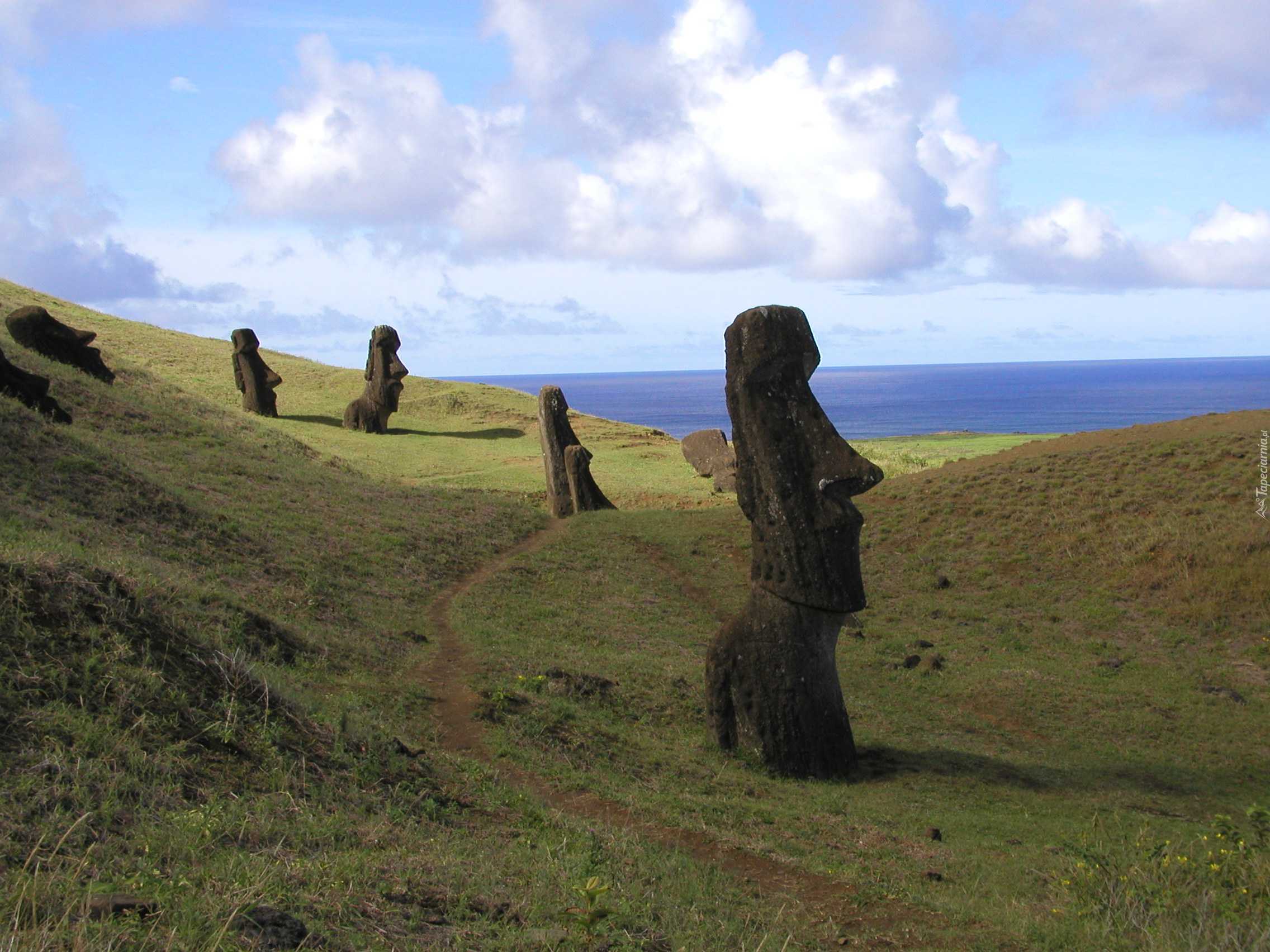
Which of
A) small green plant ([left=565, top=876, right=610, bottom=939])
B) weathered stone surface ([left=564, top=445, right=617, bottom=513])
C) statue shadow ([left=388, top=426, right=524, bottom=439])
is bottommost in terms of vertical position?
small green plant ([left=565, top=876, right=610, bottom=939])

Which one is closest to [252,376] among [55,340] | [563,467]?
[55,340]

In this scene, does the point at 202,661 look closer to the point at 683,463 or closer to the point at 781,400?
the point at 781,400

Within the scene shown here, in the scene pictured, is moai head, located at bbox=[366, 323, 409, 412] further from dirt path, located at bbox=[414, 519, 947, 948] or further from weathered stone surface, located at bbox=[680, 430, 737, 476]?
dirt path, located at bbox=[414, 519, 947, 948]

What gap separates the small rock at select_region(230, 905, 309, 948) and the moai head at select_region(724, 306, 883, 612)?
317 inches

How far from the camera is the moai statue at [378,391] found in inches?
1494

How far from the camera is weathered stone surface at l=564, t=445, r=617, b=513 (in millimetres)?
26000

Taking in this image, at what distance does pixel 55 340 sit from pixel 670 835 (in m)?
25.7

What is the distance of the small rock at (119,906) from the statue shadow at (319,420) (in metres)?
36.1

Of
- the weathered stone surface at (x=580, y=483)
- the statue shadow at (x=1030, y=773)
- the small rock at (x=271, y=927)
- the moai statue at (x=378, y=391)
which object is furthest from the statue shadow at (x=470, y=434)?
the small rock at (x=271, y=927)

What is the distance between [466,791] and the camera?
803cm

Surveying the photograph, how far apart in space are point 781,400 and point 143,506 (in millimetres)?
10058

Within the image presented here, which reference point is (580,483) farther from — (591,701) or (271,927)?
(271,927)

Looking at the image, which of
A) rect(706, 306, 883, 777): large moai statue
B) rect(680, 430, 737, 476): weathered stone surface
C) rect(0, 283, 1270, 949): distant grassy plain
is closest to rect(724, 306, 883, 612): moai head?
rect(706, 306, 883, 777): large moai statue

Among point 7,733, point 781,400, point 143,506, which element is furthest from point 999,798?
point 143,506
